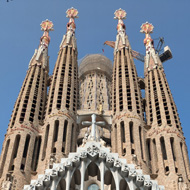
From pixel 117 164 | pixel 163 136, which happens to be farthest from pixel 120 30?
pixel 117 164

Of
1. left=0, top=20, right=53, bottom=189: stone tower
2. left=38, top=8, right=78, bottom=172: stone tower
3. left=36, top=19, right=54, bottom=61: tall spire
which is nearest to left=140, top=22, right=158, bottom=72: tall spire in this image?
left=38, top=8, right=78, bottom=172: stone tower

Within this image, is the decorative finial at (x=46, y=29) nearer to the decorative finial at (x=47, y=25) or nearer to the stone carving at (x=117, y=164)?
the decorative finial at (x=47, y=25)

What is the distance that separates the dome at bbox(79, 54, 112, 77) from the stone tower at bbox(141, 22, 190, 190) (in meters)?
14.3

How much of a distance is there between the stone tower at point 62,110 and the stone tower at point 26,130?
84 cm

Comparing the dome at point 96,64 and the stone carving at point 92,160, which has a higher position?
the dome at point 96,64

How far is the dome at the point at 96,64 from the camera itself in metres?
55.2

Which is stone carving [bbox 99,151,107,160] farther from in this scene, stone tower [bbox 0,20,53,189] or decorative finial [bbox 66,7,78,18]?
Result: decorative finial [bbox 66,7,78,18]

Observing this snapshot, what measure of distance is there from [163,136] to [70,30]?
20212mm

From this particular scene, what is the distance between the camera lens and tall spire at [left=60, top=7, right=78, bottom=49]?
45.3 metres

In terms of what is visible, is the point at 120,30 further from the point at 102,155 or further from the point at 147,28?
the point at 102,155

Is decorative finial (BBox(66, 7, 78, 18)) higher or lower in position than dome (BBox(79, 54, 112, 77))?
higher

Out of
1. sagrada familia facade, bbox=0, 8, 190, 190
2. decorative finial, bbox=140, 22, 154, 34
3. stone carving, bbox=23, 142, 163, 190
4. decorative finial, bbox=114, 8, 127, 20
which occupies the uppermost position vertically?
decorative finial, bbox=114, 8, 127, 20

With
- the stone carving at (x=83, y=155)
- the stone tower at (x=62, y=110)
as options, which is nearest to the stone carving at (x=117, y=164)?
the stone carving at (x=83, y=155)

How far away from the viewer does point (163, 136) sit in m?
33.0
